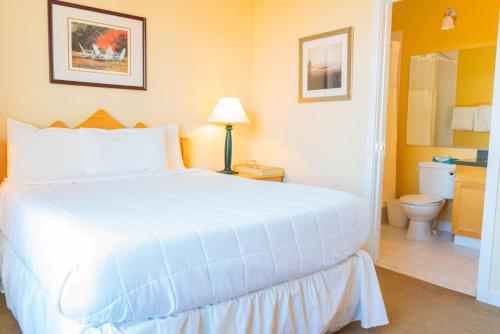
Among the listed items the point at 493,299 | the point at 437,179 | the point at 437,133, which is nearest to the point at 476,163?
the point at 437,179

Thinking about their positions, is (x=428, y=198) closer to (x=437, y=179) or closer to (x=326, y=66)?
(x=437, y=179)

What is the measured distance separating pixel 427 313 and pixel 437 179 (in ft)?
6.86

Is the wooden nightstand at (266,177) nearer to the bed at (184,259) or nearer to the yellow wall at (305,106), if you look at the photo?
the yellow wall at (305,106)

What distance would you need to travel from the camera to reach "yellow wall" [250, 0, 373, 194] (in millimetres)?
3172

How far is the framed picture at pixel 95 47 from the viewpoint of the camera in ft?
9.55

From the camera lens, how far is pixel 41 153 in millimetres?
2660

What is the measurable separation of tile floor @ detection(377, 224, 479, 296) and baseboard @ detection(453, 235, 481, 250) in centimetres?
6

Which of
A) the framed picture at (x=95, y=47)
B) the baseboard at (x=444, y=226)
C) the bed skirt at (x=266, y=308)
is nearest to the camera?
the bed skirt at (x=266, y=308)

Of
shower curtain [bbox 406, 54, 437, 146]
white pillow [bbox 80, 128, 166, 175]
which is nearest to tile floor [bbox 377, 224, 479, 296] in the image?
shower curtain [bbox 406, 54, 437, 146]

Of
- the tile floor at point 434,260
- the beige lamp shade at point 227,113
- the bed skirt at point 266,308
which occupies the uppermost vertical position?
the beige lamp shade at point 227,113

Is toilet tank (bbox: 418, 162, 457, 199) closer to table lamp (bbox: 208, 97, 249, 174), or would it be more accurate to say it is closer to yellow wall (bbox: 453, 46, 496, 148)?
yellow wall (bbox: 453, 46, 496, 148)

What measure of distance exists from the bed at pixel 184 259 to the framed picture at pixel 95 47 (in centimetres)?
108

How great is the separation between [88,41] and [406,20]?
3.48 meters

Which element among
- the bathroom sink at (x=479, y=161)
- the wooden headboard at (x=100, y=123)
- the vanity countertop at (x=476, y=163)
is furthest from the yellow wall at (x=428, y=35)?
the wooden headboard at (x=100, y=123)
